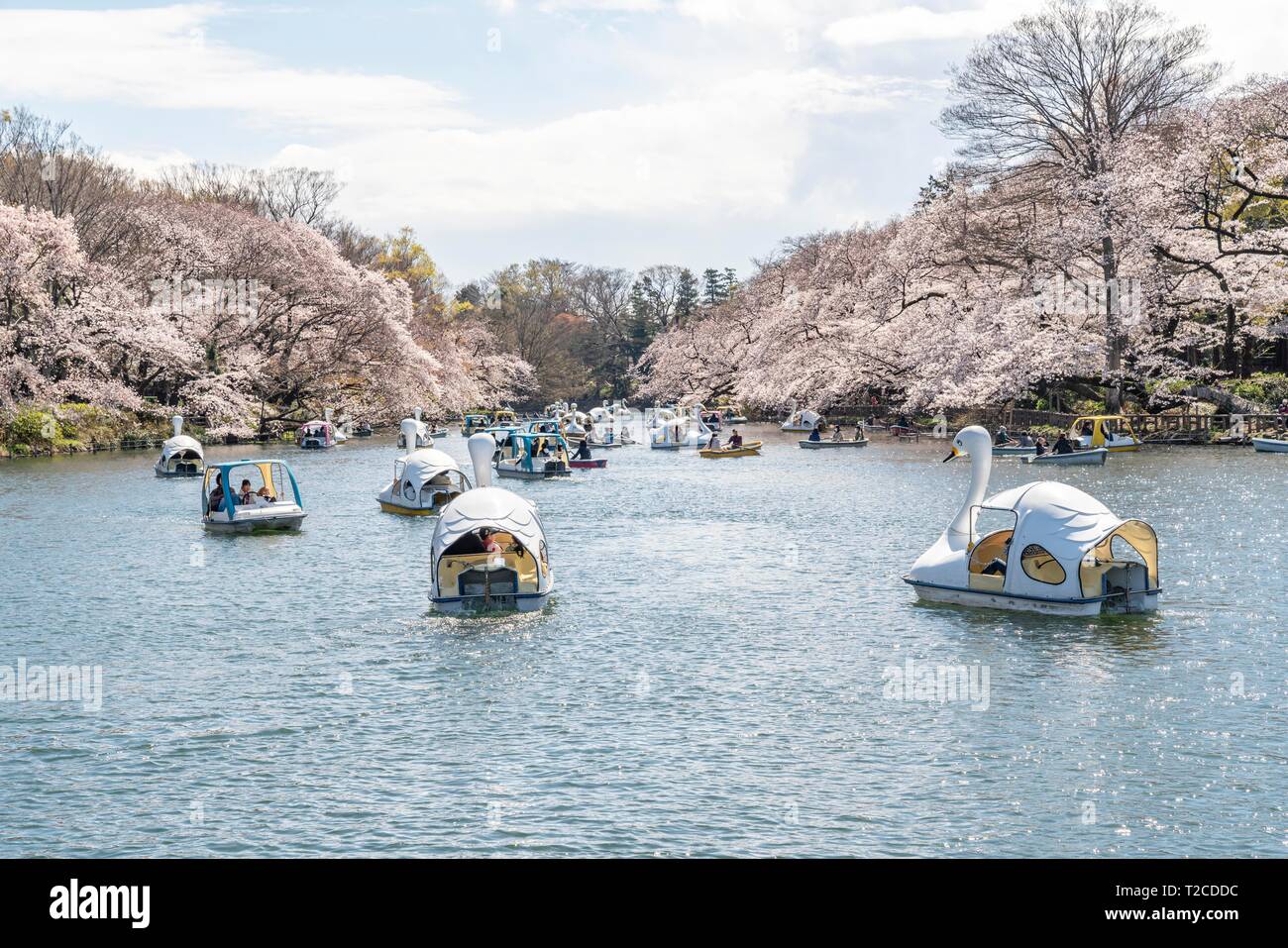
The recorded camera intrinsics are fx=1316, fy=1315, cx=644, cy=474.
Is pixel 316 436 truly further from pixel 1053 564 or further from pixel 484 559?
pixel 1053 564

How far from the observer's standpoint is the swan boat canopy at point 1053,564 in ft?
77.8

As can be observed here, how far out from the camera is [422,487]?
43.2 m

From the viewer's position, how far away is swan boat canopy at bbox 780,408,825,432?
3636 inches

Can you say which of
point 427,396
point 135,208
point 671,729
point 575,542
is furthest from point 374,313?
point 671,729

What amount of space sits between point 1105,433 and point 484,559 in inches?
1608

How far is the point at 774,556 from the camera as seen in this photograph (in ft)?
110

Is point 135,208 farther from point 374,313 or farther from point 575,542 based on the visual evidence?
point 575,542

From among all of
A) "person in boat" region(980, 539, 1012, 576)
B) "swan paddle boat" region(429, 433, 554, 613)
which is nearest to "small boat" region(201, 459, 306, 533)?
"swan paddle boat" region(429, 433, 554, 613)

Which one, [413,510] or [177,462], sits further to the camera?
[177,462]

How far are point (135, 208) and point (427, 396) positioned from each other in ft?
78.3

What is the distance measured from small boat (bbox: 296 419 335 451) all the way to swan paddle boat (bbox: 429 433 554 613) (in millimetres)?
54328

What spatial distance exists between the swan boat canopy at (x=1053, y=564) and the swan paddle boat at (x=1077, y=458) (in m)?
30.6

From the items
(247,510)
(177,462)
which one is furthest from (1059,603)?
(177,462)

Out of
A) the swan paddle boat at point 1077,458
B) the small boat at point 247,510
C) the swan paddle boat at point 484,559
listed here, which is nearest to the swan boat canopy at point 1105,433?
the swan paddle boat at point 1077,458
